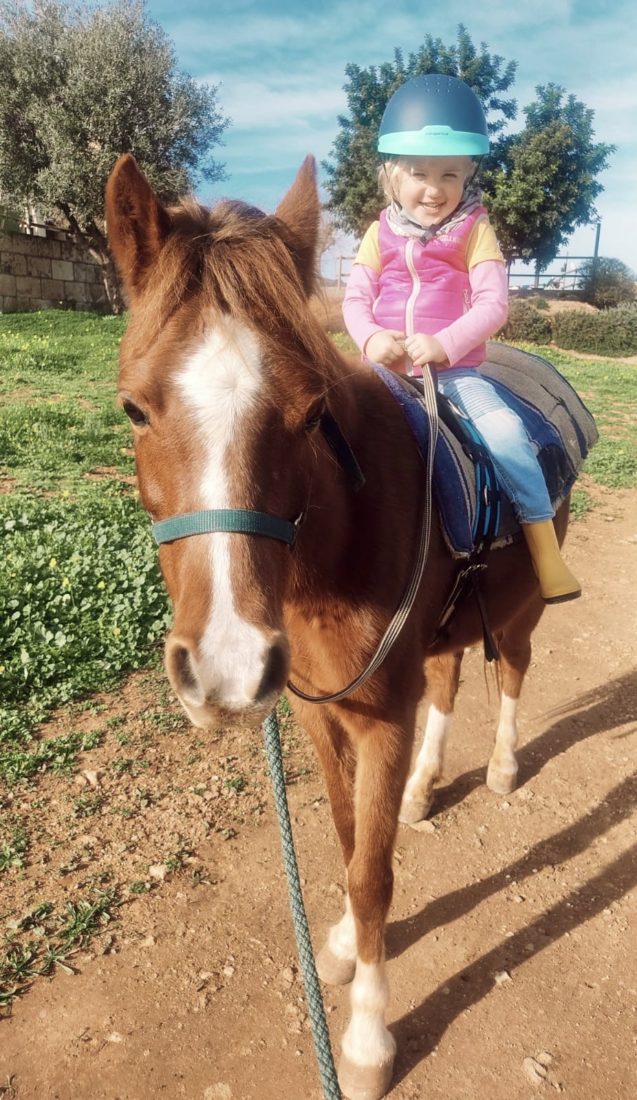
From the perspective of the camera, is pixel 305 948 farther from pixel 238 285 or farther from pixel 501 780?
pixel 501 780

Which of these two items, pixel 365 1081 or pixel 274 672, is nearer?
pixel 274 672

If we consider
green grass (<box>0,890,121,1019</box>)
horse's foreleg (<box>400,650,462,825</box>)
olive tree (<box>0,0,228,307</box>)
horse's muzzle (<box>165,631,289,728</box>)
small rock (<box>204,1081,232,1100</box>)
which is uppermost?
olive tree (<box>0,0,228,307</box>)

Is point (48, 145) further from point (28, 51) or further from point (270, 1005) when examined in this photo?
point (270, 1005)

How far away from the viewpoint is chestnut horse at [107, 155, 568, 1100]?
4.56 feet

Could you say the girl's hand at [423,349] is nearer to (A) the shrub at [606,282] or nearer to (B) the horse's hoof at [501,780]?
(B) the horse's hoof at [501,780]

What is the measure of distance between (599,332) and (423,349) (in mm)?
27884

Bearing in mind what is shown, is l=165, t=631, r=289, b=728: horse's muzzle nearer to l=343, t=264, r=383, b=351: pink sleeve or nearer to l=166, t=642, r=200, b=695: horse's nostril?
l=166, t=642, r=200, b=695: horse's nostril

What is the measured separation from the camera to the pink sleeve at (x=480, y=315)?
2.39 m

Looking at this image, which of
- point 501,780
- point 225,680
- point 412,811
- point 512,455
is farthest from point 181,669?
point 501,780

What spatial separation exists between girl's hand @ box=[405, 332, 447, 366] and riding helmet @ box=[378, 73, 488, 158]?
702mm

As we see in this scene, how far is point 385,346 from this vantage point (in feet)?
7.98

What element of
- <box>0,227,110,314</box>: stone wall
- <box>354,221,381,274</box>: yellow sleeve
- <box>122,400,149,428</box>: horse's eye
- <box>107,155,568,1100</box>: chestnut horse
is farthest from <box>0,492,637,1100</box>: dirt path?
<box>0,227,110,314</box>: stone wall

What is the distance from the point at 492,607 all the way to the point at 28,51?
24.7 meters

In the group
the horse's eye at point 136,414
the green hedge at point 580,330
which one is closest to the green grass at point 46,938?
the horse's eye at point 136,414
